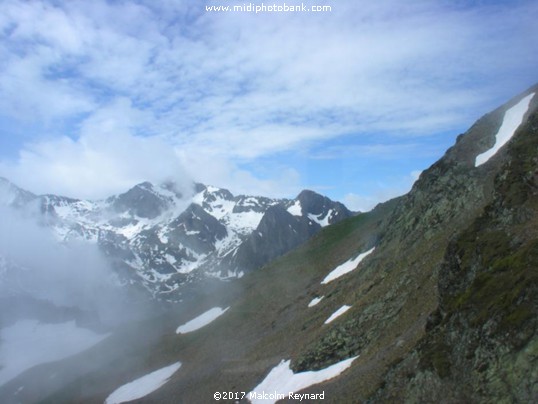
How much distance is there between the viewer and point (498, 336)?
61.9ft

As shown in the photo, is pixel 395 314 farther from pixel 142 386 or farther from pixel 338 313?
pixel 142 386

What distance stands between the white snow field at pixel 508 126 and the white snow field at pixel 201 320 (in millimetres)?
59293

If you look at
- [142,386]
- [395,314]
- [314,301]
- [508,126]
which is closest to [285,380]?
[395,314]

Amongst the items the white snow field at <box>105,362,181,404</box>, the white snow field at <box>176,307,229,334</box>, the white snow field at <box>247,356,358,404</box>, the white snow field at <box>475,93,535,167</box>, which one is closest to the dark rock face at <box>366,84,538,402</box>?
the white snow field at <box>247,356,358,404</box>

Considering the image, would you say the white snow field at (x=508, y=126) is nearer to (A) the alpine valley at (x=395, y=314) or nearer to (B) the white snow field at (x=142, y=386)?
(A) the alpine valley at (x=395, y=314)

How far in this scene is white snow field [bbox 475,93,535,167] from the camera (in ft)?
170

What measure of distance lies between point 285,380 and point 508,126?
39.1 m

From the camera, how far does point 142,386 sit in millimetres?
71250

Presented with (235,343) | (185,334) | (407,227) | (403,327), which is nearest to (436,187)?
(407,227)

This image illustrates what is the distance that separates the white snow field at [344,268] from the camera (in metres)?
66.8

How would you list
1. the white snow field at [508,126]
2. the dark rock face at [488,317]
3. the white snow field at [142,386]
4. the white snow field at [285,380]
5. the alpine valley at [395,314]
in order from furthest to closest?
the white snow field at [142,386] < the white snow field at [508,126] < the white snow field at [285,380] < the alpine valley at [395,314] < the dark rock face at [488,317]

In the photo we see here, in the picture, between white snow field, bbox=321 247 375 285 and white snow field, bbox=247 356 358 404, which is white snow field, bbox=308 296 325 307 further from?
white snow field, bbox=247 356 358 404

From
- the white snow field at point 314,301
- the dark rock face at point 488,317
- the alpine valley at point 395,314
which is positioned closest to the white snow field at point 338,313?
the alpine valley at point 395,314

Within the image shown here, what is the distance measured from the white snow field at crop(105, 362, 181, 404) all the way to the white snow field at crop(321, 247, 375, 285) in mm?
27235
